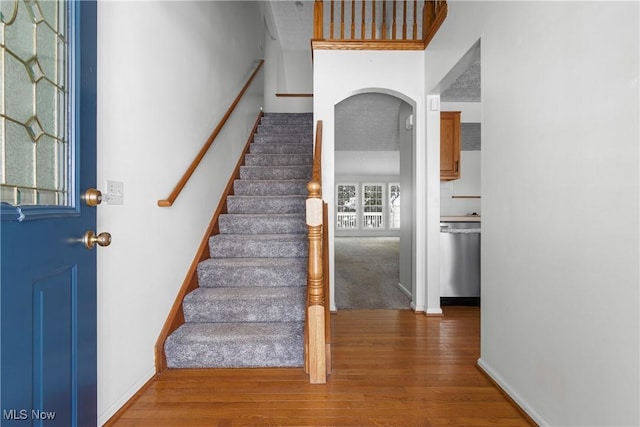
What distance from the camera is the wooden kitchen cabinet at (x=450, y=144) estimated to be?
4062mm

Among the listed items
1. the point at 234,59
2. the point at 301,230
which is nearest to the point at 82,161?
the point at 301,230

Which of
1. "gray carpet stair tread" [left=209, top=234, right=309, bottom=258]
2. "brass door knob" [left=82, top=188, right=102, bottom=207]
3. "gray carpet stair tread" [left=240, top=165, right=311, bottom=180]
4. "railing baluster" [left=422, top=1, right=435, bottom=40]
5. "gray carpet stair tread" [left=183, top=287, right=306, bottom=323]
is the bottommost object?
"gray carpet stair tread" [left=183, top=287, right=306, bottom=323]

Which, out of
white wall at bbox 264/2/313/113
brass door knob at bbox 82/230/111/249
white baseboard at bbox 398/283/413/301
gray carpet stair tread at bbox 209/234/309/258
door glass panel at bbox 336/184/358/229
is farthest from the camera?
door glass panel at bbox 336/184/358/229

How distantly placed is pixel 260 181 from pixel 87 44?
2.27 meters

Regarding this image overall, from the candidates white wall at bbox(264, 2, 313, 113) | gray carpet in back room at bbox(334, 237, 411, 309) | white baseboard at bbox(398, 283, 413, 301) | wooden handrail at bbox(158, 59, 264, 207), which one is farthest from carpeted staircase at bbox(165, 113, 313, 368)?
white wall at bbox(264, 2, 313, 113)

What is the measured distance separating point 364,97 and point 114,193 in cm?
500

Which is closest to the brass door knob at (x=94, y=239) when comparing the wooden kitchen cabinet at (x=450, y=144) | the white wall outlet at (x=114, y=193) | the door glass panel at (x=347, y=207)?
the white wall outlet at (x=114, y=193)

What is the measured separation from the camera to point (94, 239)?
1333 mm

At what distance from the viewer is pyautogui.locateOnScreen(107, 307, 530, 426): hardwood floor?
5.20 ft

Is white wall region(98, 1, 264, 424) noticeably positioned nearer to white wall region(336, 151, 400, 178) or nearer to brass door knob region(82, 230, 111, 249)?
brass door knob region(82, 230, 111, 249)

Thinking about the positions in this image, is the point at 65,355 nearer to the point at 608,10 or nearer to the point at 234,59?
the point at 608,10

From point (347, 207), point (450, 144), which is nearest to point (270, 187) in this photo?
point (450, 144)

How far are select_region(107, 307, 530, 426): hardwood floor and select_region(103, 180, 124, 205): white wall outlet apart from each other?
3.39 feet

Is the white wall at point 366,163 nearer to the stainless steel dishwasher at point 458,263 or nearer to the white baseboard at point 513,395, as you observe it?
the stainless steel dishwasher at point 458,263
